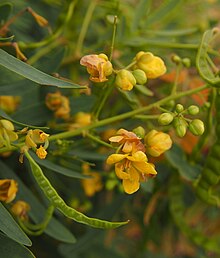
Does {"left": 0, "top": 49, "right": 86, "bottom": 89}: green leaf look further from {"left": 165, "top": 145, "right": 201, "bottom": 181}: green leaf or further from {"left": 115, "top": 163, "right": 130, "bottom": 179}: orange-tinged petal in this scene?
{"left": 165, "top": 145, "right": 201, "bottom": 181}: green leaf

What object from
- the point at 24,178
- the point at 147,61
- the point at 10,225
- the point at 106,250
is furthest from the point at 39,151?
the point at 106,250

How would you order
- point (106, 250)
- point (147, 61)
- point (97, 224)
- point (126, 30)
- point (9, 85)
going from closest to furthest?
point (97, 224) < point (147, 61) < point (9, 85) < point (126, 30) < point (106, 250)

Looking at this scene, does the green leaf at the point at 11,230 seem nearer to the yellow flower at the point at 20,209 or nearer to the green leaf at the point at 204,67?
the yellow flower at the point at 20,209

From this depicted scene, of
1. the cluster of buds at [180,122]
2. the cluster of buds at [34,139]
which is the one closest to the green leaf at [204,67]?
the cluster of buds at [180,122]

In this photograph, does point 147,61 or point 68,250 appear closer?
point 147,61

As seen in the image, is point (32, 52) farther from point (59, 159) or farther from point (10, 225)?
point (10, 225)

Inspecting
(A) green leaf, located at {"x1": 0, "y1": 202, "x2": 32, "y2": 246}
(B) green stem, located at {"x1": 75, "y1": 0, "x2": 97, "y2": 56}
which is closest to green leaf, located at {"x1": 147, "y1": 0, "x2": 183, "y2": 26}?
(B) green stem, located at {"x1": 75, "y1": 0, "x2": 97, "y2": 56}

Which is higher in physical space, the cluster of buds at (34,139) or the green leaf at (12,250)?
the cluster of buds at (34,139)
